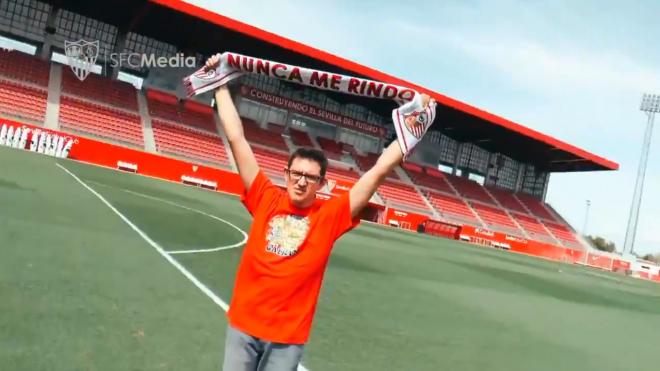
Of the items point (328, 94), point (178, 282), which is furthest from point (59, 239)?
point (328, 94)

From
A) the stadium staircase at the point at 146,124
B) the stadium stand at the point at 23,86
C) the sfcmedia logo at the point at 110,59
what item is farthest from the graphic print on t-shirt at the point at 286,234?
the sfcmedia logo at the point at 110,59

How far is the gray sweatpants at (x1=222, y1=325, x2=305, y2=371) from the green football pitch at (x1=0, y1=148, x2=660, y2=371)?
1768 mm

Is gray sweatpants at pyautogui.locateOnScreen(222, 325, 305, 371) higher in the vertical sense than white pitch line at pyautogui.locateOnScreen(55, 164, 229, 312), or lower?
higher

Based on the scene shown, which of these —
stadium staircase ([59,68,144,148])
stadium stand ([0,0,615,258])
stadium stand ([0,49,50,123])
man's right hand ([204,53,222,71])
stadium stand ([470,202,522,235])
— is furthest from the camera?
stadium stand ([470,202,522,235])

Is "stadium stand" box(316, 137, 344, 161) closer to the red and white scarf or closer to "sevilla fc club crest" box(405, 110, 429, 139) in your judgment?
the red and white scarf

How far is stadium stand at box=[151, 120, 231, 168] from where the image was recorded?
36.1 meters

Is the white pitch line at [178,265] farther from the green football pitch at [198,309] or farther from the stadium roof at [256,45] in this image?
the stadium roof at [256,45]

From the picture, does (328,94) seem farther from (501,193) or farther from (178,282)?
(178,282)

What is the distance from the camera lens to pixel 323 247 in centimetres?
271

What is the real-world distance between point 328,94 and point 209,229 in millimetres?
35533

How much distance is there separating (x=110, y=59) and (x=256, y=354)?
1665 inches

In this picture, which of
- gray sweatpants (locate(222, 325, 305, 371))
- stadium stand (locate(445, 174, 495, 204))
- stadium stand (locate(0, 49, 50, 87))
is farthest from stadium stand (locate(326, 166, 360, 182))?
gray sweatpants (locate(222, 325, 305, 371))

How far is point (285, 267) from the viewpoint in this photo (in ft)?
8.69

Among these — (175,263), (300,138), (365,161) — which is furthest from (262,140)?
(175,263)
